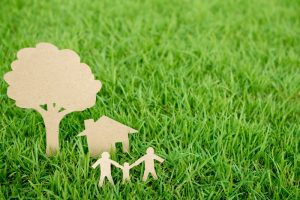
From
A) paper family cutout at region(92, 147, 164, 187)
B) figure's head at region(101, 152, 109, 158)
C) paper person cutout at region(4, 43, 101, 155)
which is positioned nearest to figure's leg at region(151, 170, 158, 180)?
paper family cutout at region(92, 147, 164, 187)

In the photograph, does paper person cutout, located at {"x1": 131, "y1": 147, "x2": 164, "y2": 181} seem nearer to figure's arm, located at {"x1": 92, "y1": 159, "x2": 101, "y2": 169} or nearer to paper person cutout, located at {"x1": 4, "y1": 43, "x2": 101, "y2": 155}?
figure's arm, located at {"x1": 92, "y1": 159, "x2": 101, "y2": 169}

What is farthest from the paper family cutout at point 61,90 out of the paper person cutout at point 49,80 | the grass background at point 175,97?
the grass background at point 175,97

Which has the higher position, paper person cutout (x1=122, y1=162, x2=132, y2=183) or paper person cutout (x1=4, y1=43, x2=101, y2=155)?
paper person cutout (x1=4, y1=43, x2=101, y2=155)

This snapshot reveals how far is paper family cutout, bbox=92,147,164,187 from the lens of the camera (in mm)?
1802

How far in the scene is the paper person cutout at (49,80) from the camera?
1826 mm

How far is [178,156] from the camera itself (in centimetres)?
196

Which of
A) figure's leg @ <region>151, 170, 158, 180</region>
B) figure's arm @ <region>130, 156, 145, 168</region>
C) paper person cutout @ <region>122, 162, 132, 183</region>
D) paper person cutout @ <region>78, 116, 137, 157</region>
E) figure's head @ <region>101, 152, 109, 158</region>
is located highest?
paper person cutout @ <region>78, 116, 137, 157</region>

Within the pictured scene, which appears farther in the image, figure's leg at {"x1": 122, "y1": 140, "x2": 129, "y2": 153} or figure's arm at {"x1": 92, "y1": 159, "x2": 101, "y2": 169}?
figure's leg at {"x1": 122, "y1": 140, "x2": 129, "y2": 153}

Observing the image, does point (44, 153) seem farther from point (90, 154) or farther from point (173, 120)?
point (173, 120)

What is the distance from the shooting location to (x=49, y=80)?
6.04 ft

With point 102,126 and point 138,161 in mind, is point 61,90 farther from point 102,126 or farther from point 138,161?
point 138,161

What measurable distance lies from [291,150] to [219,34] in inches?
55.3

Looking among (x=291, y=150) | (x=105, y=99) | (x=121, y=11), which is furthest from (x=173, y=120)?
(x=121, y=11)

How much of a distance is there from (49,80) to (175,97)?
0.82 metres
